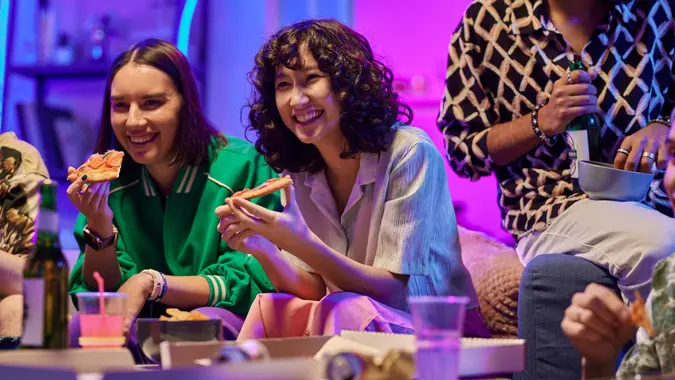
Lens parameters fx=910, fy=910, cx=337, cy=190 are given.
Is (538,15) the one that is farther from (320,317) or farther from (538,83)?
(320,317)

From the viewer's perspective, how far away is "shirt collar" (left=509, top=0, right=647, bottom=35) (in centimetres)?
264

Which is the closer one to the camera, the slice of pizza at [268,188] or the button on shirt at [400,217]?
the slice of pizza at [268,188]

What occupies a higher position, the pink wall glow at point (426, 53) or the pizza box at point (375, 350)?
the pink wall glow at point (426, 53)

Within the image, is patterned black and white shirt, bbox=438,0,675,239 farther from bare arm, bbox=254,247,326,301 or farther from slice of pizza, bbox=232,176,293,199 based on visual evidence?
slice of pizza, bbox=232,176,293,199

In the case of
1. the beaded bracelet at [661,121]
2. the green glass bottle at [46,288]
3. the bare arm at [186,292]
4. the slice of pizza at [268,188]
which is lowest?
the bare arm at [186,292]

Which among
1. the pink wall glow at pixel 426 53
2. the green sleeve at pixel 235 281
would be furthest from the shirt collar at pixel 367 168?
the pink wall glow at pixel 426 53

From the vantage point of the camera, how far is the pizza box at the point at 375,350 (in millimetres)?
1452

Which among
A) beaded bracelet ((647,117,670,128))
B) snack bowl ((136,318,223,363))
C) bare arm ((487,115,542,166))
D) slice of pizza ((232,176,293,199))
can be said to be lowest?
snack bowl ((136,318,223,363))

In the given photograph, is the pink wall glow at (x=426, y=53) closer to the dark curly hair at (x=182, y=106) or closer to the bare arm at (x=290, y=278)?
the dark curly hair at (x=182, y=106)

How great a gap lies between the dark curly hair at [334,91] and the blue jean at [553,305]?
56 cm

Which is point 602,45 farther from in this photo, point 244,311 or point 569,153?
point 244,311

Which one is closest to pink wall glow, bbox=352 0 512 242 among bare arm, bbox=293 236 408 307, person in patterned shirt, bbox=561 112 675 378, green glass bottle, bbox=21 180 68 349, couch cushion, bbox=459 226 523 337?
couch cushion, bbox=459 226 523 337

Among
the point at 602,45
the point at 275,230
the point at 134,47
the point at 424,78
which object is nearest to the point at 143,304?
the point at 275,230

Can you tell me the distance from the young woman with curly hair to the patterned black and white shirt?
0.21 meters
